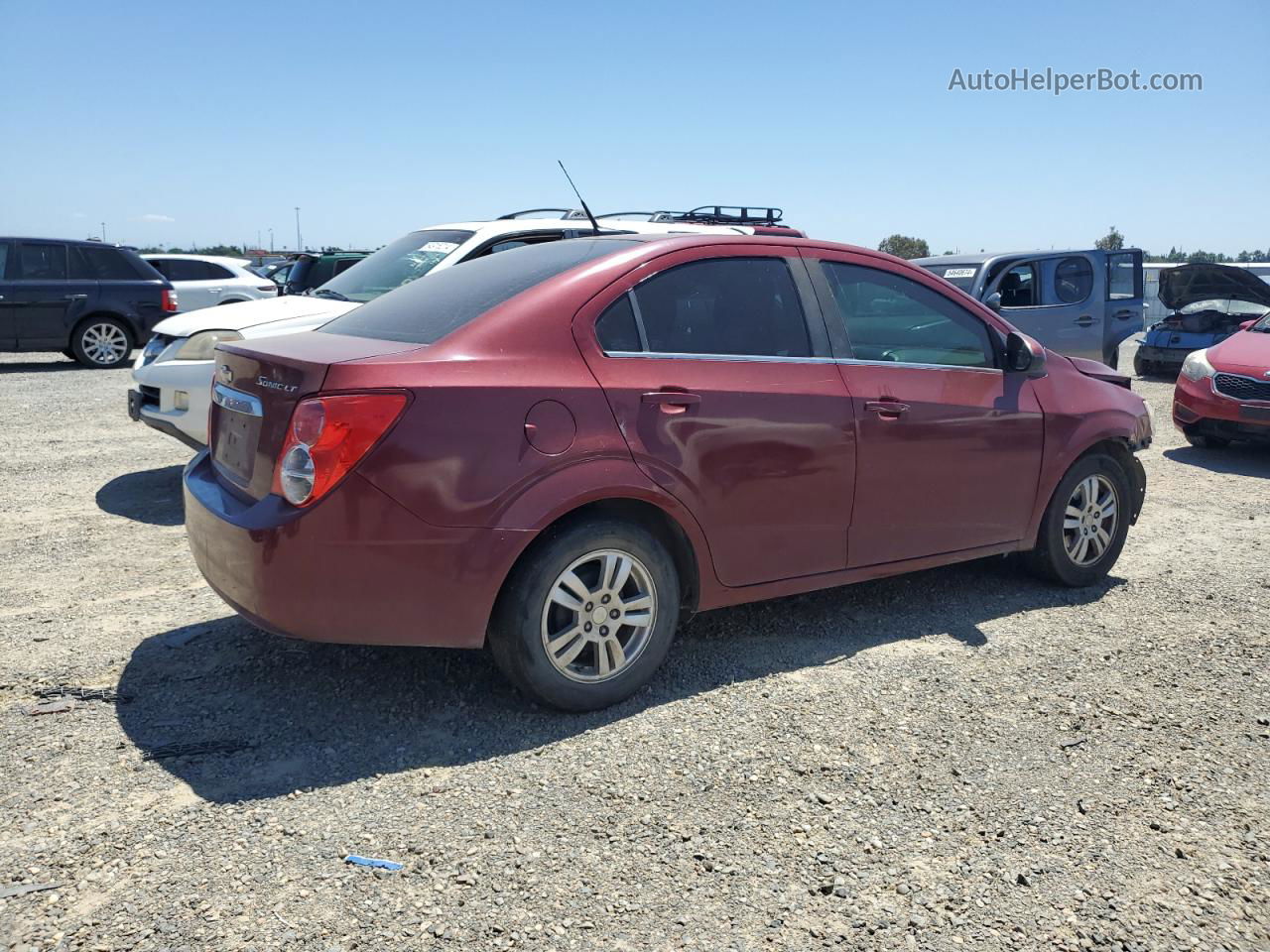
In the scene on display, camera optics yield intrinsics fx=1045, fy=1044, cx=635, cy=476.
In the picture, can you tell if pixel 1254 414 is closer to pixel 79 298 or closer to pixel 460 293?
pixel 460 293

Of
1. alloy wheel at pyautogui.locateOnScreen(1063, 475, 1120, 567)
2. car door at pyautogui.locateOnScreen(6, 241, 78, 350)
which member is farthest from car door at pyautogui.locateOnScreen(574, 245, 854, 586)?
car door at pyautogui.locateOnScreen(6, 241, 78, 350)

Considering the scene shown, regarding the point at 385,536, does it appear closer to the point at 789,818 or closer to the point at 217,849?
the point at 217,849

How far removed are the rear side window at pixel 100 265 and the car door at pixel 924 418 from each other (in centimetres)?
1266

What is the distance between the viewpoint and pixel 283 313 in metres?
6.91

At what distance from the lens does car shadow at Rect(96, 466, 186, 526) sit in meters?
6.36

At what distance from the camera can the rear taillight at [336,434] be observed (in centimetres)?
324

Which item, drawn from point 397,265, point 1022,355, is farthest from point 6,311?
point 1022,355

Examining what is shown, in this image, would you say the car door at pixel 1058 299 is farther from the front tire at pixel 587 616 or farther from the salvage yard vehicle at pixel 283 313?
the front tire at pixel 587 616

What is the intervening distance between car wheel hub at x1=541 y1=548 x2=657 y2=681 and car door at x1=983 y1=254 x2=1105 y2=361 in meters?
9.32

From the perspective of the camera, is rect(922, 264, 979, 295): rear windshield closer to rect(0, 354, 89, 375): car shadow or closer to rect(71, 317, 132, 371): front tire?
rect(71, 317, 132, 371): front tire

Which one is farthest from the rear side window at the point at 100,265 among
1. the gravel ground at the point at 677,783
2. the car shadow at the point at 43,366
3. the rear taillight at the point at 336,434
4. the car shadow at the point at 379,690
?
the rear taillight at the point at 336,434

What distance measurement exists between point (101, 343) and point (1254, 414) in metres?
13.7

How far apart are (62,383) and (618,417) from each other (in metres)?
11.2

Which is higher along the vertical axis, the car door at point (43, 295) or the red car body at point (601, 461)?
the car door at point (43, 295)
